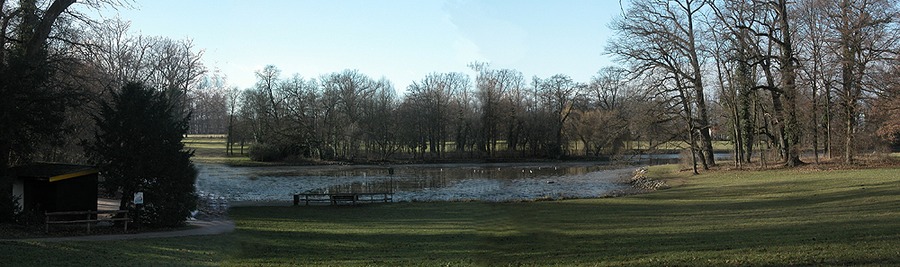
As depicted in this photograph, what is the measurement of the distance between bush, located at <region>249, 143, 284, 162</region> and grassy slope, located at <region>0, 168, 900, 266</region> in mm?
42268

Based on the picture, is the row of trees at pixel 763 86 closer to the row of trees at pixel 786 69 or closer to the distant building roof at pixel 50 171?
the row of trees at pixel 786 69

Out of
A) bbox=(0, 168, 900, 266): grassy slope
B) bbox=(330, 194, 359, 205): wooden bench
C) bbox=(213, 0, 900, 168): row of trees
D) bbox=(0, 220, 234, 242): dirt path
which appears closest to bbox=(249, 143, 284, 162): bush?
bbox=(213, 0, 900, 168): row of trees

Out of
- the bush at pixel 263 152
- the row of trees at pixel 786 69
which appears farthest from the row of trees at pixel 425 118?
the row of trees at pixel 786 69

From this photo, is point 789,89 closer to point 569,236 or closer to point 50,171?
point 569,236

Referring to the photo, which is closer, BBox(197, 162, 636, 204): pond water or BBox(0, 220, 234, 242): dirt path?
BBox(0, 220, 234, 242): dirt path

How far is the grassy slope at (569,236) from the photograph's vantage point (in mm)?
11133

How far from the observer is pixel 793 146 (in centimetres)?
3522

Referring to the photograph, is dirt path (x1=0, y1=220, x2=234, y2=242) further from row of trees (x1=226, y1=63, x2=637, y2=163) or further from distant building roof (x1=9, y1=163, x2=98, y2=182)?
row of trees (x1=226, y1=63, x2=637, y2=163)

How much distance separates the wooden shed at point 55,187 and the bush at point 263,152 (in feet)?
153

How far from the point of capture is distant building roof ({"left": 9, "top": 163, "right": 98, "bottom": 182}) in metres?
18.8

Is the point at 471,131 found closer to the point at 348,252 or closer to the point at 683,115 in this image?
the point at 683,115

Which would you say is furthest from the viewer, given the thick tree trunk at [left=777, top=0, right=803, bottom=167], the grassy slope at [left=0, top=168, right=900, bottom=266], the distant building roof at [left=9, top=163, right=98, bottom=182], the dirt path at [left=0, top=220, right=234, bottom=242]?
the thick tree trunk at [left=777, top=0, right=803, bottom=167]

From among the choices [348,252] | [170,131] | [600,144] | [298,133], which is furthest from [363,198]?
[600,144]

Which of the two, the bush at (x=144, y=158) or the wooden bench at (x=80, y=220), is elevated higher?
the bush at (x=144, y=158)
